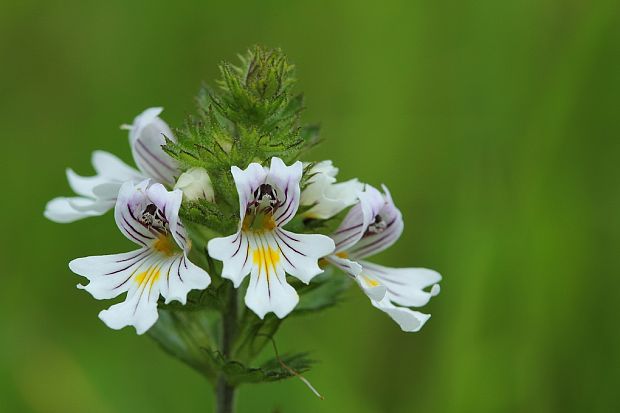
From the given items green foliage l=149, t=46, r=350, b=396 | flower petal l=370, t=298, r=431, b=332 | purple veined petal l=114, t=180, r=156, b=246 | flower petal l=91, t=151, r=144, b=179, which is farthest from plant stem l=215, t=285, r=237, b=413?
flower petal l=91, t=151, r=144, b=179

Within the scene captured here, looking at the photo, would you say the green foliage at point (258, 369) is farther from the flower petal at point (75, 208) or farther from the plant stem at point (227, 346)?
the flower petal at point (75, 208)

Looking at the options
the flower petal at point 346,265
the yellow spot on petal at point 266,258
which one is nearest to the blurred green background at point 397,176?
the flower petal at point 346,265

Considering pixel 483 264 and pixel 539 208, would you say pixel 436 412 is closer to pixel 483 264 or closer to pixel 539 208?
pixel 483 264

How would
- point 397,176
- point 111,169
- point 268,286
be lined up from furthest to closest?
point 397,176
point 111,169
point 268,286

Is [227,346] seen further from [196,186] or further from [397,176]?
[397,176]

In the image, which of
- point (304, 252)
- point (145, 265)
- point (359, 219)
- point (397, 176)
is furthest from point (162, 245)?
point (397, 176)

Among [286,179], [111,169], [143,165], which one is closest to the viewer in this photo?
[286,179]
